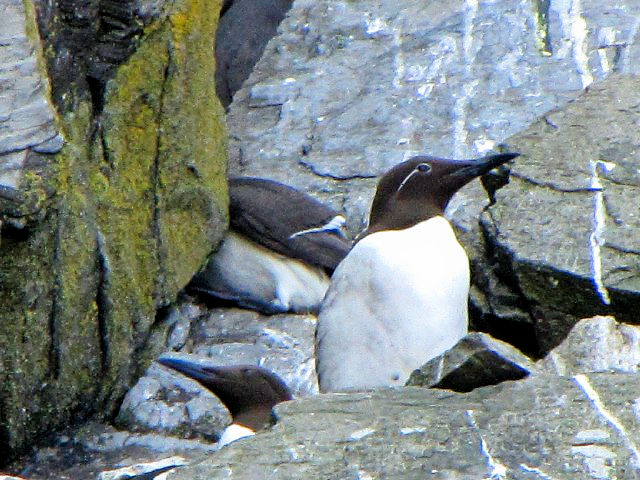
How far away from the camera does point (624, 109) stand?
5.95 meters

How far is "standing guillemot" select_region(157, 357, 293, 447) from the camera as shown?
525cm

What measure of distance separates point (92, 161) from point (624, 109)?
6.70ft

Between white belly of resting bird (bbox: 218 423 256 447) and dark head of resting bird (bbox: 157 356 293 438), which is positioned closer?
white belly of resting bird (bbox: 218 423 256 447)

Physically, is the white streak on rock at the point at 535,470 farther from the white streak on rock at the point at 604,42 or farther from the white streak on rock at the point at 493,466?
the white streak on rock at the point at 604,42

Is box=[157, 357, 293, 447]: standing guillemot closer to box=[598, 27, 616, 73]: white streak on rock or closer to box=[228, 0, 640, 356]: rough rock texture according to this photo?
box=[228, 0, 640, 356]: rough rock texture

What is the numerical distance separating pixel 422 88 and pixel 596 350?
3753 millimetres

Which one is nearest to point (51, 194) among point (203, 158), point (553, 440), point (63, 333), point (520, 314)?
point (63, 333)

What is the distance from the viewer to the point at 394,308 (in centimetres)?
520

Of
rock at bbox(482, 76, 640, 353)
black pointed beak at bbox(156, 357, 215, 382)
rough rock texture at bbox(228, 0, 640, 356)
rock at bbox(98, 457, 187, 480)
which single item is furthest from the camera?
rough rock texture at bbox(228, 0, 640, 356)

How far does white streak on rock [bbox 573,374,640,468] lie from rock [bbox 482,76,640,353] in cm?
177

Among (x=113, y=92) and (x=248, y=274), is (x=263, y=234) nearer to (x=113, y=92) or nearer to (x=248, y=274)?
(x=248, y=274)

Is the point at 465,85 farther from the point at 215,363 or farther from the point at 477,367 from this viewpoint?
the point at 477,367

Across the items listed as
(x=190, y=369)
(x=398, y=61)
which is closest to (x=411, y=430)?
(x=190, y=369)

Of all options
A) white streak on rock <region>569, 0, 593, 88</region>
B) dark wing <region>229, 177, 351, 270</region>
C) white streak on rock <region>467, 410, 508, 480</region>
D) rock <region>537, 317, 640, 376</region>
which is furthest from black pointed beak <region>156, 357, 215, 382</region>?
white streak on rock <region>569, 0, 593, 88</region>
